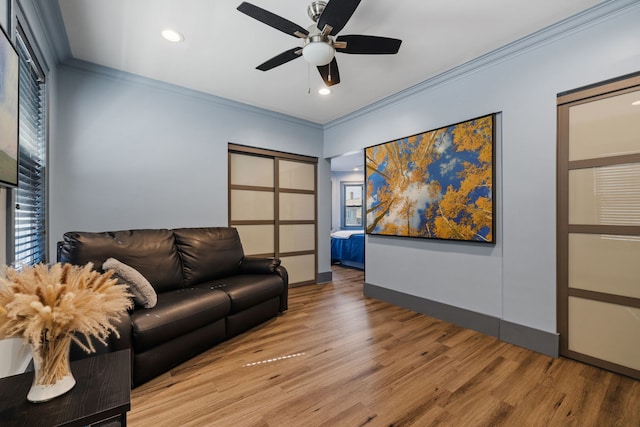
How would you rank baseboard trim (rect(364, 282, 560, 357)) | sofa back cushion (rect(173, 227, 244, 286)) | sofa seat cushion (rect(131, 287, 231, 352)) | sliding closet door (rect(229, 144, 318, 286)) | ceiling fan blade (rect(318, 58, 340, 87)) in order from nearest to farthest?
sofa seat cushion (rect(131, 287, 231, 352)) < baseboard trim (rect(364, 282, 560, 357)) < ceiling fan blade (rect(318, 58, 340, 87)) < sofa back cushion (rect(173, 227, 244, 286)) < sliding closet door (rect(229, 144, 318, 286))

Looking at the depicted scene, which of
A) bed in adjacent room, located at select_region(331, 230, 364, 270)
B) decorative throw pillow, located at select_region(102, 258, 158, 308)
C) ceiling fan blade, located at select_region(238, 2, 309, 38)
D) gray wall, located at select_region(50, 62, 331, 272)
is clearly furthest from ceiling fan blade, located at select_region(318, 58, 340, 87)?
bed in adjacent room, located at select_region(331, 230, 364, 270)

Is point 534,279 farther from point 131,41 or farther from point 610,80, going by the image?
point 131,41

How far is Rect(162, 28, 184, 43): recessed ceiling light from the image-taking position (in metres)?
2.35

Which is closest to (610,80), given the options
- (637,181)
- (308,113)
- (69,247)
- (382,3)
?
(637,181)

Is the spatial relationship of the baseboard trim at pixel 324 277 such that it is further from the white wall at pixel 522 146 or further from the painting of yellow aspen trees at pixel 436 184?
the white wall at pixel 522 146

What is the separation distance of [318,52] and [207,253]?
89.0 inches

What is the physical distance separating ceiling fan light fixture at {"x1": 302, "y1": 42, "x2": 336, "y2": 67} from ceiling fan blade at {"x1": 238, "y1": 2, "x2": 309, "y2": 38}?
0.09m

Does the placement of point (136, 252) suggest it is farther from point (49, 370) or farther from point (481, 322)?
point (481, 322)

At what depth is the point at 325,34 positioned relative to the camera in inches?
77.9

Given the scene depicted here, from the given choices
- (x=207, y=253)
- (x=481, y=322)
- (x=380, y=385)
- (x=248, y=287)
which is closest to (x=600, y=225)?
(x=481, y=322)

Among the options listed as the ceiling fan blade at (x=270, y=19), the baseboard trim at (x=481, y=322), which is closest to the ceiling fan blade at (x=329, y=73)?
the ceiling fan blade at (x=270, y=19)

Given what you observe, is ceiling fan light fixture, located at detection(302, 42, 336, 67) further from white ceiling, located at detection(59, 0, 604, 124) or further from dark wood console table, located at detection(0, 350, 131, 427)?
dark wood console table, located at detection(0, 350, 131, 427)

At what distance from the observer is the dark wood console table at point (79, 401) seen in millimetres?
889

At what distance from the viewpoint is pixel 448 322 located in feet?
10.0
